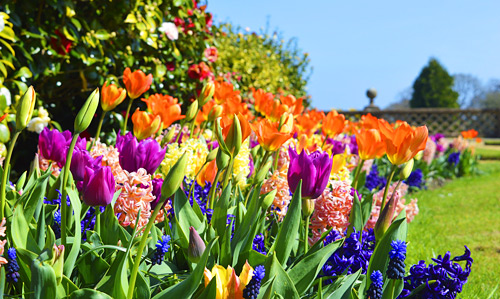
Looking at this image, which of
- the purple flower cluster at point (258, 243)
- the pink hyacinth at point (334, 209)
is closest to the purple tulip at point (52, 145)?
the purple flower cluster at point (258, 243)

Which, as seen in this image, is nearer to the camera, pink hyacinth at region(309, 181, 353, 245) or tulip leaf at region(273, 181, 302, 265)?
tulip leaf at region(273, 181, 302, 265)

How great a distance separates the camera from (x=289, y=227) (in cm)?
134

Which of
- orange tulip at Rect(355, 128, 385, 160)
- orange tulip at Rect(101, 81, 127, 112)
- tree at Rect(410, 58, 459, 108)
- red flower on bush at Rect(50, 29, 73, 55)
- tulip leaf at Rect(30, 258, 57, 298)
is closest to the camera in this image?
tulip leaf at Rect(30, 258, 57, 298)

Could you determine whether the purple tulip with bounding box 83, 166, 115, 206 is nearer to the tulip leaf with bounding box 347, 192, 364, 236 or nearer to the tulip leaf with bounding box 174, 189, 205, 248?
the tulip leaf with bounding box 174, 189, 205, 248

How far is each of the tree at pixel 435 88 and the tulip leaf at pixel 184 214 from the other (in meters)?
26.4

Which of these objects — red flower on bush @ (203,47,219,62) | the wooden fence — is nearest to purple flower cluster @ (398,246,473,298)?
red flower on bush @ (203,47,219,62)

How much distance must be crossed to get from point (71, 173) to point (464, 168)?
811 cm

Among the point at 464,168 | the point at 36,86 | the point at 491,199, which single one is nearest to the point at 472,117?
the point at 464,168

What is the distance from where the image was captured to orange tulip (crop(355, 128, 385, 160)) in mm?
1753

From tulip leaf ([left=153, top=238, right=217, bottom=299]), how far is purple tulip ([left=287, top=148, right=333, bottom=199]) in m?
0.47

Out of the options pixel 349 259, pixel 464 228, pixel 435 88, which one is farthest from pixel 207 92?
pixel 435 88

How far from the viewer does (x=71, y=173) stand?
148cm

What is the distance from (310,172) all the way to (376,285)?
0.37m

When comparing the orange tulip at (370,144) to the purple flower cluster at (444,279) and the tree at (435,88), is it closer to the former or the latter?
the purple flower cluster at (444,279)
